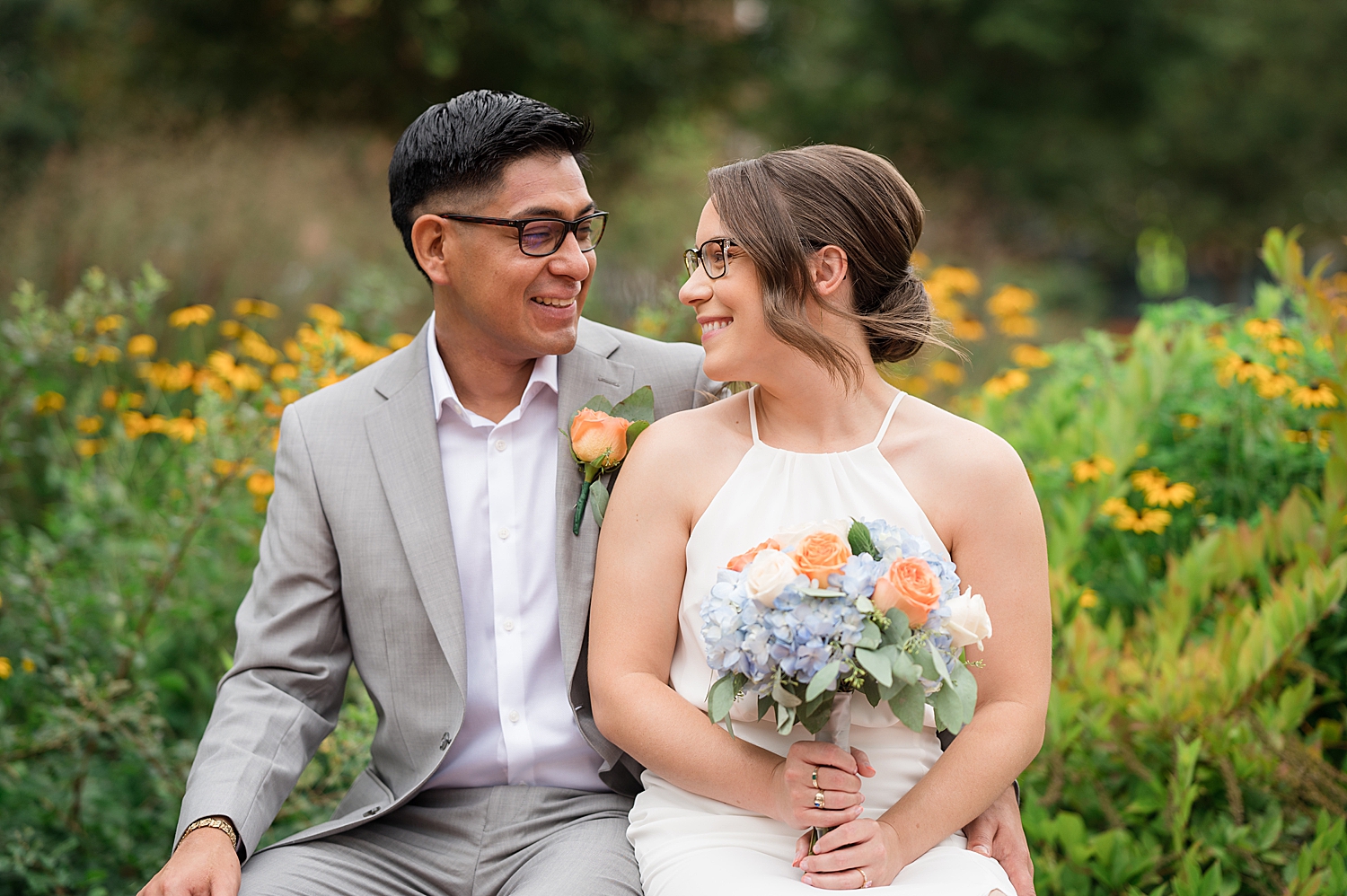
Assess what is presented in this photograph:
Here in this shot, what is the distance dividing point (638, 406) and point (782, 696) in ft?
3.03

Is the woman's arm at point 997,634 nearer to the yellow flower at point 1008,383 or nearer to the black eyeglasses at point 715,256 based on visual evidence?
the black eyeglasses at point 715,256

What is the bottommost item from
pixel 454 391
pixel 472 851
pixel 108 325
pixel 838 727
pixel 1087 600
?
pixel 472 851

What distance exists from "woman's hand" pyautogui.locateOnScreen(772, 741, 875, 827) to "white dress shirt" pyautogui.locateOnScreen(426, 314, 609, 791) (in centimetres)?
67

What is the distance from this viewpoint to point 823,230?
6.98 ft

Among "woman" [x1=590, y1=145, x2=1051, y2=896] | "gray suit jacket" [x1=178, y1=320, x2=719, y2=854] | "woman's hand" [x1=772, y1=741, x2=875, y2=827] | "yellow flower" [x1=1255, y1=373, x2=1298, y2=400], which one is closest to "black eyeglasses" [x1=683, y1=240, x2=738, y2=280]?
"woman" [x1=590, y1=145, x2=1051, y2=896]

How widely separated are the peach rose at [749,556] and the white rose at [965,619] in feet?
0.91

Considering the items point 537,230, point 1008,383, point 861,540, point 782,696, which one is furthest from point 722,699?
point 1008,383

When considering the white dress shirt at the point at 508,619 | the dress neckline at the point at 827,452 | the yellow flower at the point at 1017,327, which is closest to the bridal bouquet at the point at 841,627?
the dress neckline at the point at 827,452

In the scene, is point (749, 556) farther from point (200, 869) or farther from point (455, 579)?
point (200, 869)

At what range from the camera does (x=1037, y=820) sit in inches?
112

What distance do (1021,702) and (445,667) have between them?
115 centimetres

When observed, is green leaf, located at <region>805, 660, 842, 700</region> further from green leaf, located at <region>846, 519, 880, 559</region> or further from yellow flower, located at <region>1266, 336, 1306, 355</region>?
yellow flower, located at <region>1266, 336, 1306, 355</region>

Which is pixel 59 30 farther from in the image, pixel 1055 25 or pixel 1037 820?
pixel 1037 820

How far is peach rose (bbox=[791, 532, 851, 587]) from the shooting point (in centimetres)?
167
